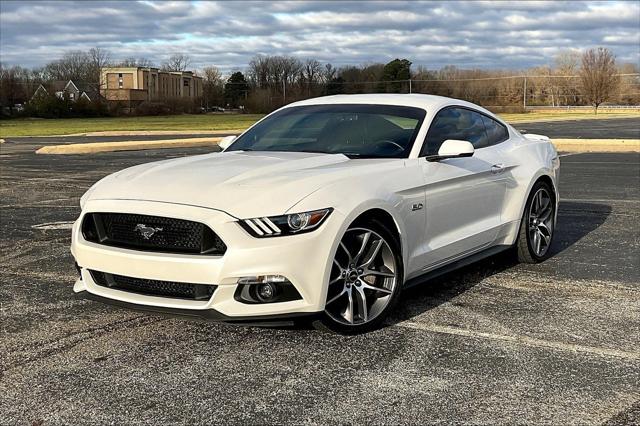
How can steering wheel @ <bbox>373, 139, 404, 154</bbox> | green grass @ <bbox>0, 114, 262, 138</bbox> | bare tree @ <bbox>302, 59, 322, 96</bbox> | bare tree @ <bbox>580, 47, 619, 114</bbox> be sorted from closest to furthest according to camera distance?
steering wheel @ <bbox>373, 139, 404, 154</bbox> → green grass @ <bbox>0, 114, 262, 138</bbox> → bare tree @ <bbox>580, 47, 619, 114</bbox> → bare tree @ <bbox>302, 59, 322, 96</bbox>

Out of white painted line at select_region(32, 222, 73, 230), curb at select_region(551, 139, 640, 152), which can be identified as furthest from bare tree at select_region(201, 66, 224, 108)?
white painted line at select_region(32, 222, 73, 230)

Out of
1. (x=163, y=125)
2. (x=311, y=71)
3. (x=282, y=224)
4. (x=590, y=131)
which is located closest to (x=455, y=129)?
(x=282, y=224)

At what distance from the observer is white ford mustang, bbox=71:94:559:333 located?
3.79 meters

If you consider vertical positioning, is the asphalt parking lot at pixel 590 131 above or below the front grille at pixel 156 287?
above

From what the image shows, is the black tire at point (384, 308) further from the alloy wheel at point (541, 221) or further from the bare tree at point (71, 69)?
the bare tree at point (71, 69)

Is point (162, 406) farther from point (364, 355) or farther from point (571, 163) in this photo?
point (571, 163)

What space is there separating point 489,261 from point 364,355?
286cm

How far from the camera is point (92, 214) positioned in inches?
166

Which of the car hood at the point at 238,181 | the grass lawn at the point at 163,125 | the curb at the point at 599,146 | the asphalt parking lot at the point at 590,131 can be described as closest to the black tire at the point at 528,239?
the car hood at the point at 238,181

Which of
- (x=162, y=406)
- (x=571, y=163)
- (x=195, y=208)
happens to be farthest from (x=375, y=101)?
(x=571, y=163)

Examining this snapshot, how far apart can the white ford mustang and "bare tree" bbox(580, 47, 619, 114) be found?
59.6m

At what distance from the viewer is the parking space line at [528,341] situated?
13.1 feet

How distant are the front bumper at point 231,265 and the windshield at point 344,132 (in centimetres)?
122

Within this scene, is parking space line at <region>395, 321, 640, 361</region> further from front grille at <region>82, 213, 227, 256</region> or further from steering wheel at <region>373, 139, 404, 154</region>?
front grille at <region>82, 213, 227, 256</region>
